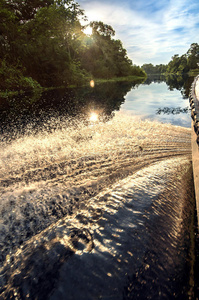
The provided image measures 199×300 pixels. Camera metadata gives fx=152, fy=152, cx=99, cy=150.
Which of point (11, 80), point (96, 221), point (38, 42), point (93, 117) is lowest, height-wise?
point (96, 221)

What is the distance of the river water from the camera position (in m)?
1.80

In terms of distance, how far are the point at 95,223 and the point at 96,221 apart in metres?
0.05

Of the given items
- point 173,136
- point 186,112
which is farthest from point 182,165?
point 186,112

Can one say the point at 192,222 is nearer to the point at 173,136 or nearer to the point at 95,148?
the point at 95,148

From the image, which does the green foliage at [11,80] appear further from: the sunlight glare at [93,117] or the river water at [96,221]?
the river water at [96,221]

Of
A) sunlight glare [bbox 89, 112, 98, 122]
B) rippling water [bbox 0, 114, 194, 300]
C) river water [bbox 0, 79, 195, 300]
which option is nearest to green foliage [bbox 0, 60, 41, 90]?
sunlight glare [bbox 89, 112, 98, 122]

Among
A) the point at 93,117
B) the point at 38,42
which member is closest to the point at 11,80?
the point at 38,42

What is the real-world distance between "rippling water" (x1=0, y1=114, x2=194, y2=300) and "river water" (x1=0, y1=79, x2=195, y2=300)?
1 centimetres

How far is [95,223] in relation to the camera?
256 cm

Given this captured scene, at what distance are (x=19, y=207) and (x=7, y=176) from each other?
133cm

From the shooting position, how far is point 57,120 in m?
9.34

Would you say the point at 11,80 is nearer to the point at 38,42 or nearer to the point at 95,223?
the point at 38,42

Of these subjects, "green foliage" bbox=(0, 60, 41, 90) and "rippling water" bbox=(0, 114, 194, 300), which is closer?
"rippling water" bbox=(0, 114, 194, 300)

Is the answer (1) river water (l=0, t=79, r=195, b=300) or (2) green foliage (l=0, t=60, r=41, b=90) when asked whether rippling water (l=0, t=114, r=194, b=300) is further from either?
(2) green foliage (l=0, t=60, r=41, b=90)
